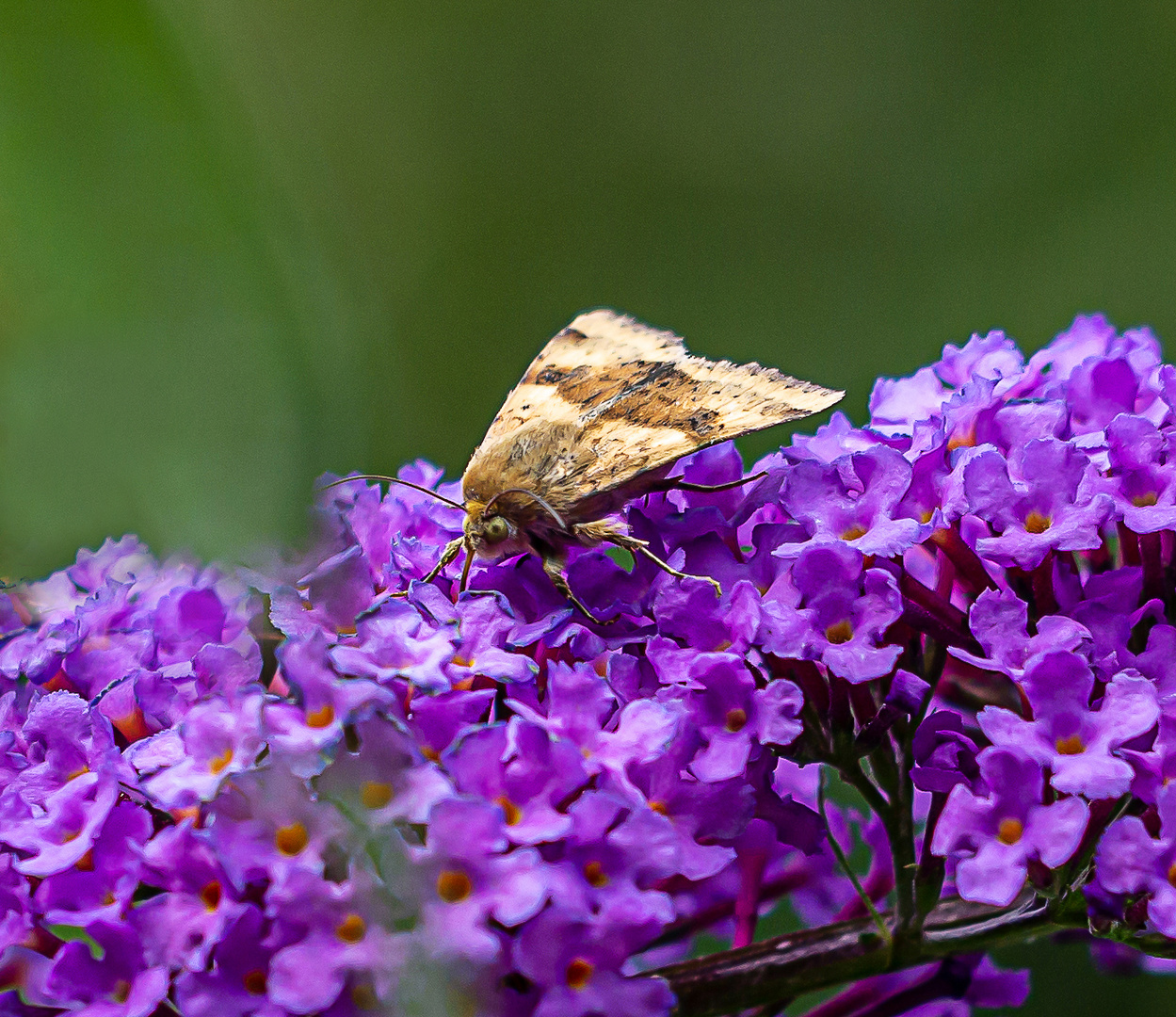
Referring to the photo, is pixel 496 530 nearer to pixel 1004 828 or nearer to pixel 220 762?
pixel 220 762

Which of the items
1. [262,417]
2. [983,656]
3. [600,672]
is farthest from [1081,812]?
[262,417]

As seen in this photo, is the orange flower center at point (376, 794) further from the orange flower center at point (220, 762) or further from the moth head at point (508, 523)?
the moth head at point (508, 523)

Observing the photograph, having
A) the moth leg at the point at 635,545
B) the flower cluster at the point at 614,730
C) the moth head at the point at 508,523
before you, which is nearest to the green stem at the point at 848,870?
the flower cluster at the point at 614,730

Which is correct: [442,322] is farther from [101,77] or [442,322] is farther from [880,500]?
[101,77]

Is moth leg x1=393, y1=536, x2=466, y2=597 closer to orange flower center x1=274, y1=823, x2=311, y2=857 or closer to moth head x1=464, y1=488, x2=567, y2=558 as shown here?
moth head x1=464, y1=488, x2=567, y2=558

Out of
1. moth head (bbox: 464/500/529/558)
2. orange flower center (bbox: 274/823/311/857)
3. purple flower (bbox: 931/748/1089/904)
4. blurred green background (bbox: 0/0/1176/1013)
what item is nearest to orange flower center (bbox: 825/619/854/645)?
purple flower (bbox: 931/748/1089/904)

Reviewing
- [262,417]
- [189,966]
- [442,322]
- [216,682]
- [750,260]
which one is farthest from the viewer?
[750,260]
